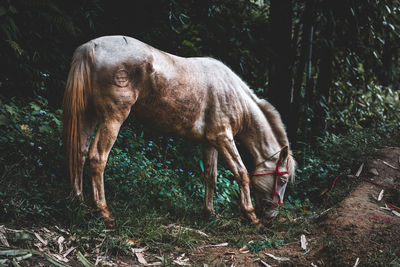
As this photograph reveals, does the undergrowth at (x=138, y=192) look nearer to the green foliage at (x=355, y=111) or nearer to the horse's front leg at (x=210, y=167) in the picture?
the horse's front leg at (x=210, y=167)

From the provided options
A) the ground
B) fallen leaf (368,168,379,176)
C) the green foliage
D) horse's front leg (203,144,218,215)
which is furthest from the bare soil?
the green foliage

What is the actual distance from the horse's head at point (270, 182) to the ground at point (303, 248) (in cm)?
26

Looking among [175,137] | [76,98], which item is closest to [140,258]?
[76,98]

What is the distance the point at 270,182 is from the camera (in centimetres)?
485

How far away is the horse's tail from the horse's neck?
2.34 meters

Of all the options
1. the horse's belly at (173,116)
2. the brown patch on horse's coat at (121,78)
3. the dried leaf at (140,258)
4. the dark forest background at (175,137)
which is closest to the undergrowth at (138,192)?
the dark forest background at (175,137)

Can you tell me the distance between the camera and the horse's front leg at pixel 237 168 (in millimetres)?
4531

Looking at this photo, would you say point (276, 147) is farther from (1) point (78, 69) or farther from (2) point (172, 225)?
(1) point (78, 69)

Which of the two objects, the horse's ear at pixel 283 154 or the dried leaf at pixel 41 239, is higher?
the horse's ear at pixel 283 154

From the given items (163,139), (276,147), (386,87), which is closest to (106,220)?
(276,147)

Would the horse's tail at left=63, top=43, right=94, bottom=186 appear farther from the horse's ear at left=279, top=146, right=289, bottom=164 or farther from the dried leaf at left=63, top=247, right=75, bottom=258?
the horse's ear at left=279, top=146, right=289, bottom=164

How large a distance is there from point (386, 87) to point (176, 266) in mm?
8470

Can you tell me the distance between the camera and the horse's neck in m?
4.90

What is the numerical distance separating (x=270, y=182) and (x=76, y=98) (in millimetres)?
2832
